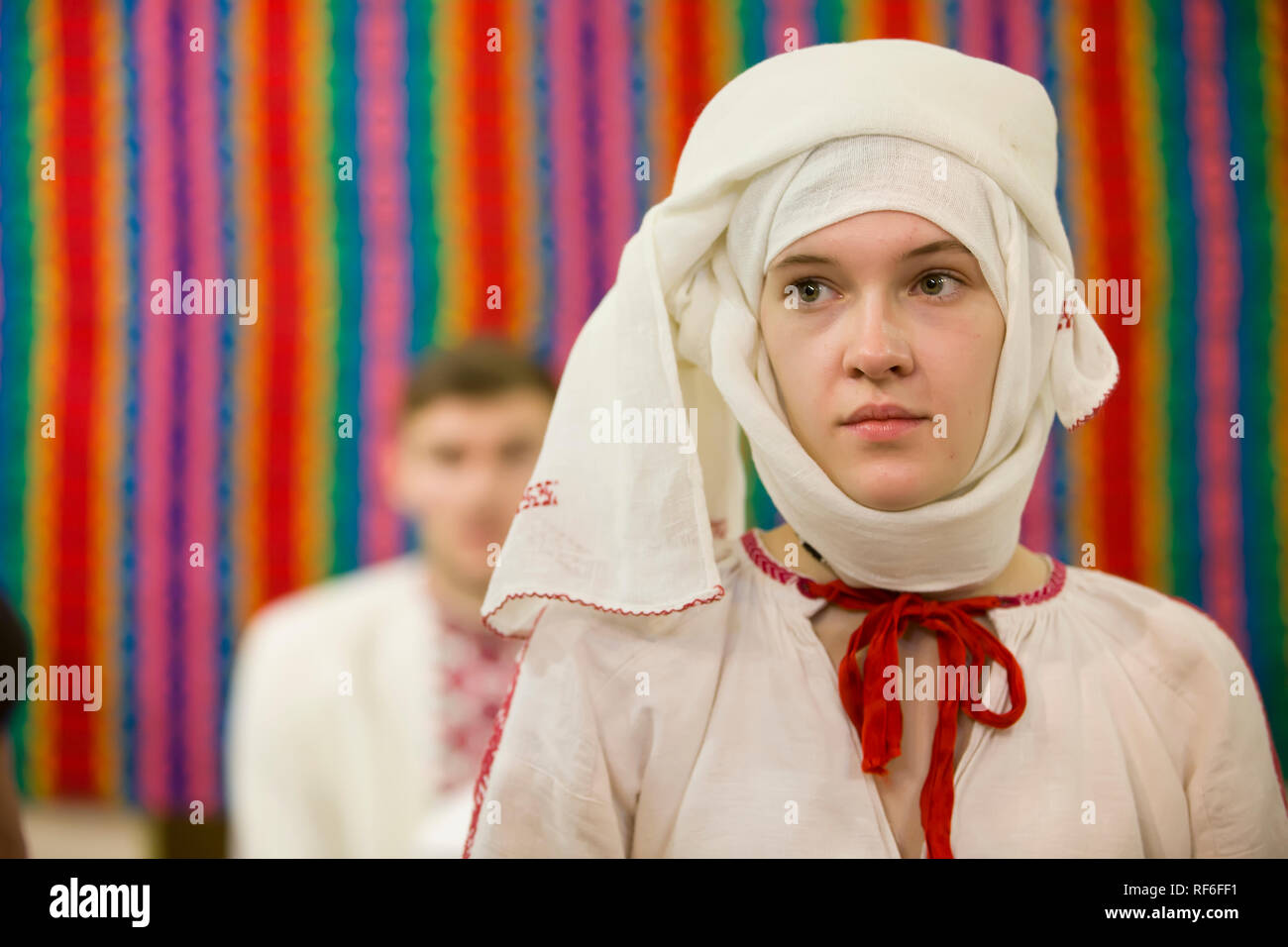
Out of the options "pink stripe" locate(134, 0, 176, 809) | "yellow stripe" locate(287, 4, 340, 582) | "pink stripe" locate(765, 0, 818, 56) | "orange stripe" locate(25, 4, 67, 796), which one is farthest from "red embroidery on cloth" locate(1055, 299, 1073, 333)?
"orange stripe" locate(25, 4, 67, 796)

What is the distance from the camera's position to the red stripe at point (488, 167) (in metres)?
1.86

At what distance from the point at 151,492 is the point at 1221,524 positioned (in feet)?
5.03

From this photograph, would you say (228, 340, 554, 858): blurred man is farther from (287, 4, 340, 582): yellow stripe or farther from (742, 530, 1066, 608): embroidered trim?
(742, 530, 1066, 608): embroidered trim

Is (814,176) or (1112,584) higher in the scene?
(814,176)

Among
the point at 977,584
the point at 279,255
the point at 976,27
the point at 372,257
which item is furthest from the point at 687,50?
the point at 977,584

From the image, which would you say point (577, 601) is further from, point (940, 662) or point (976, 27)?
point (976, 27)

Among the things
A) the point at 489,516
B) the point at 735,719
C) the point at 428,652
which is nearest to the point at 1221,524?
the point at 735,719

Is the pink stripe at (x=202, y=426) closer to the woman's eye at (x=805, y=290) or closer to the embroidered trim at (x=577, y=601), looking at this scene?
the embroidered trim at (x=577, y=601)

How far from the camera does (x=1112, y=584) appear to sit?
148cm

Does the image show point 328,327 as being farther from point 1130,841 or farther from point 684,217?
point 1130,841

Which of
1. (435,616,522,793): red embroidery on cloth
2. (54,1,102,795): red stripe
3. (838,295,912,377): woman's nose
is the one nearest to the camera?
(838,295,912,377): woman's nose

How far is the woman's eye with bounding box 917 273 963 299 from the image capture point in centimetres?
133

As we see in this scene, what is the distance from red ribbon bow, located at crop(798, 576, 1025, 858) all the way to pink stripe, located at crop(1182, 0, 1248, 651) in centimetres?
55

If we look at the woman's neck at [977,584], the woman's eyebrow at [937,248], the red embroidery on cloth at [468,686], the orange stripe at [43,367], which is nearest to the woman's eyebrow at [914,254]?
Answer: the woman's eyebrow at [937,248]
